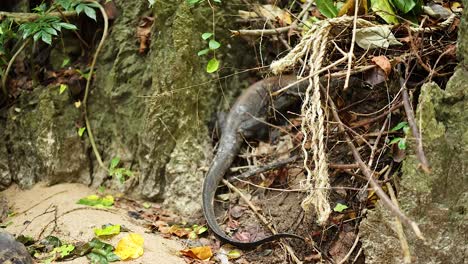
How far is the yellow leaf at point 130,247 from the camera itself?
305cm

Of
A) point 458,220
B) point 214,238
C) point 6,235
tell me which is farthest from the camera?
point 214,238

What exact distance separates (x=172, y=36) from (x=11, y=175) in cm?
192

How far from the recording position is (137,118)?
4125 mm

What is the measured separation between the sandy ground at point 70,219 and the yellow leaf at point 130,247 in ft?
0.14

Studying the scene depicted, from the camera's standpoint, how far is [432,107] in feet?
8.59

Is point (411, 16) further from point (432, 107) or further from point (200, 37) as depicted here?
point (200, 37)

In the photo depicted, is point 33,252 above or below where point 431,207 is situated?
below

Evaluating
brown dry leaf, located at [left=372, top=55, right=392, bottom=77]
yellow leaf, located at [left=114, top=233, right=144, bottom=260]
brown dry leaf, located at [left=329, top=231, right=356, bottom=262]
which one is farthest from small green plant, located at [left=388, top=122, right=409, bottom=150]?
yellow leaf, located at [left=114, top=233, right=144, bottom=260]

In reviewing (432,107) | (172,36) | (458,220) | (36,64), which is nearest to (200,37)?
(172,36)

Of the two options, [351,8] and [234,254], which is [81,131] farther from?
[351,8]

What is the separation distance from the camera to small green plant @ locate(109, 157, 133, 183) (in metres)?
3.99

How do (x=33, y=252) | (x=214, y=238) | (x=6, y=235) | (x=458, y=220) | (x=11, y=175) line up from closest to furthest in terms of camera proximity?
(x=458, y=220), (x=6, y=235), (x=33, y=252), (x=214, y=238), (x=11, y=175)

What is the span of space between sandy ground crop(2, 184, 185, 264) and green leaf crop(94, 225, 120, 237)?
0.03 meters

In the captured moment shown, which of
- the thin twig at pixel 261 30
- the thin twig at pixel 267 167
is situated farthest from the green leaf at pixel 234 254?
the thin twig at pixel 261 30
